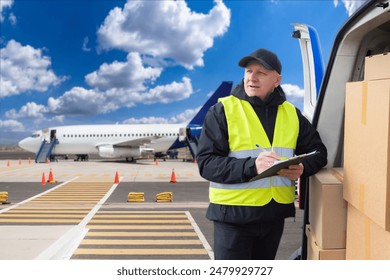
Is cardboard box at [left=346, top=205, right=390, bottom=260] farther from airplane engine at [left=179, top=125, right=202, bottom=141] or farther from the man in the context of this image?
airplane engine at [left=179, top=125, right=202, bottom=141]

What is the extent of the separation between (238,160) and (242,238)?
0.60 m

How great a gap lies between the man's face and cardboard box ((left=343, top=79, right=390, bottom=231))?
528 mm

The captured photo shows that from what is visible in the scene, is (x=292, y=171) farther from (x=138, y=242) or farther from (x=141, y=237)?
(x=141, y=237)

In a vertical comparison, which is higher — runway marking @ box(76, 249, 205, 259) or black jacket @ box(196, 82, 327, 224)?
black jacket @ box(196, 82, 327, 224)

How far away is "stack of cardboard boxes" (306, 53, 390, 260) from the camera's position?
2.30 m

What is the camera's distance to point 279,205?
3131 mm

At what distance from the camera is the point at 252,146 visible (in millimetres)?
3045

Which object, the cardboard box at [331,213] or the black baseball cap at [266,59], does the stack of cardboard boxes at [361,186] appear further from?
the black baseball cap at [266,59]

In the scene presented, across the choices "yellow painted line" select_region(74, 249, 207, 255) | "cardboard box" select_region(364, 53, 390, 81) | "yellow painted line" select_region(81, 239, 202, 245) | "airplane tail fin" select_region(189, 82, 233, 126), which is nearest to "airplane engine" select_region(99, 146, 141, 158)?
"airplane tail fin" select_region(189, 82, 233, 126)

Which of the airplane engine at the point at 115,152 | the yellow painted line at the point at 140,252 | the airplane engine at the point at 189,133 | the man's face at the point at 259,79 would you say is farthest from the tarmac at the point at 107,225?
the airplane engine at the point at 189,133

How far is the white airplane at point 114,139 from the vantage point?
38.5m

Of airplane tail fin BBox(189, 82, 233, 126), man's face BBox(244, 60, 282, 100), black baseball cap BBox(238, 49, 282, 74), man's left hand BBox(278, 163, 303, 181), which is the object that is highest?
airplane tail fin BBox(189, 82, 233, 126)

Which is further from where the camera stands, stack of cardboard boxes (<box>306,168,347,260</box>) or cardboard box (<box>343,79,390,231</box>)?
stack of cardboard boxes (<box>306,168,347,260</box>)

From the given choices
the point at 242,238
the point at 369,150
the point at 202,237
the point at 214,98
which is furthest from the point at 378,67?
the point at 214,98
